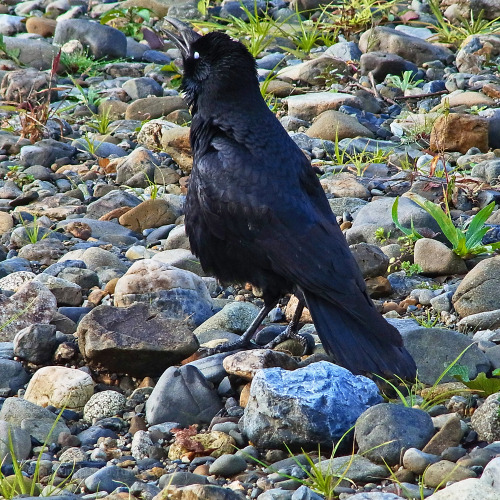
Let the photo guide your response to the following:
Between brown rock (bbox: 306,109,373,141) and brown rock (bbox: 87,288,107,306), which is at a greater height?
brown rock (bbox: 306,109,373,141)

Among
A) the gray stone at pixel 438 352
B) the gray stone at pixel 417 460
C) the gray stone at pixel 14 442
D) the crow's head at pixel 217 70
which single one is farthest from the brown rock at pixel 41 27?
the gray stone at pixel 417 460

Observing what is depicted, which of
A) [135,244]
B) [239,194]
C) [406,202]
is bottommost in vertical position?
[135,244]

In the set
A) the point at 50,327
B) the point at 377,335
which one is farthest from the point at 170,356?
the point at 377,335

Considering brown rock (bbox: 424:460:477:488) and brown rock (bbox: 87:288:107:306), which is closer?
brown rock (bbox: 424:460:477:488)

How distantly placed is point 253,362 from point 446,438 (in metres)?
0.97

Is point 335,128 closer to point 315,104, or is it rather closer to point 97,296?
point 315,104

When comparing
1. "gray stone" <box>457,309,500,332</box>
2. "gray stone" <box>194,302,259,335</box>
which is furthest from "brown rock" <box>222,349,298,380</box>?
"gray stone" <box>457,309,500,332</box>

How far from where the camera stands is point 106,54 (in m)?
9.87

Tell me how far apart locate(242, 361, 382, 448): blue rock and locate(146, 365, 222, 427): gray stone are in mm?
325

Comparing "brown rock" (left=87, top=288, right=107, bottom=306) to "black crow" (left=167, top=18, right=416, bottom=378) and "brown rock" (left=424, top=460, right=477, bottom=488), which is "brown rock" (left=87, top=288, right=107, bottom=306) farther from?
"brown rock" (left=424, top=460, right=477, bottom=488)

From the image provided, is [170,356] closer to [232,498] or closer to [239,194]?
[239,194]

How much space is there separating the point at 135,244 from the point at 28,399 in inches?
87.7

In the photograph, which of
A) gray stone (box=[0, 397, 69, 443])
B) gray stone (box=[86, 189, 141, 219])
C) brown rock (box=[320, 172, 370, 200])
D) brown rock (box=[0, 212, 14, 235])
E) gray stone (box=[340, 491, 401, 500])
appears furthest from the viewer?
gray stone (box=[86, 189, 141, 219])

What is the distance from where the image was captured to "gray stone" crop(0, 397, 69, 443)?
3510 mm
